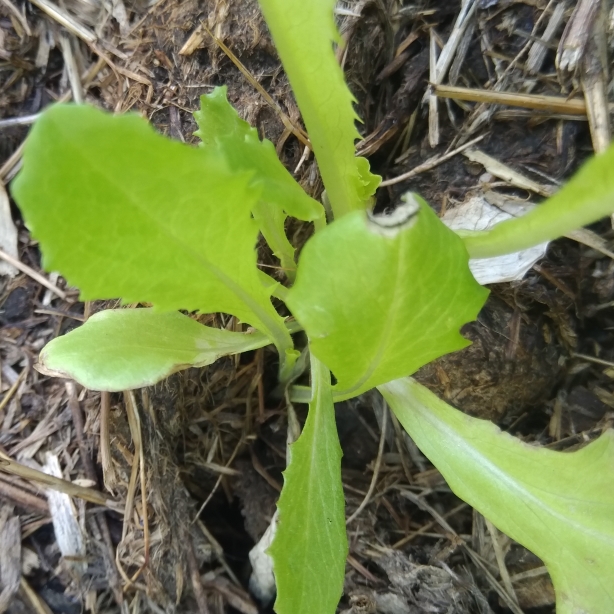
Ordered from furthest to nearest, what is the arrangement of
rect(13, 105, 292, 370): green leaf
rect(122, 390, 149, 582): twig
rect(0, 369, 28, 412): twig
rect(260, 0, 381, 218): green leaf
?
rect(0, 369, 28, 412): twig
rect(122, 390, 149, 582): twig
rect(260, 0, 381, 218): green leaf
rect(13, 105, 292, 370): green leaf

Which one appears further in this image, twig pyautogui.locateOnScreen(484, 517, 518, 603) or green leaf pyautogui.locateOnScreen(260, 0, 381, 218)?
twig pyautogui.locateOnScreen(484, 517, 518, 603)

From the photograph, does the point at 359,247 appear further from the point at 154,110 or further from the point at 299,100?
the point at 154,110

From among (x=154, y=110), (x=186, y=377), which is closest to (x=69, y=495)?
(x=186, y=377)

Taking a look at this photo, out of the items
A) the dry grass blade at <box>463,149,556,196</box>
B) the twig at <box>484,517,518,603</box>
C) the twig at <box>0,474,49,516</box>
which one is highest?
the dry grass blade at <box>463,149,556,196</box>

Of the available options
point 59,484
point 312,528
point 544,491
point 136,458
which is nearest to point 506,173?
point 544,491

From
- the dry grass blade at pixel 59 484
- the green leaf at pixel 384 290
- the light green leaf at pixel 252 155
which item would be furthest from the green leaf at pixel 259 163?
the dry grass blade at pixel 59 484

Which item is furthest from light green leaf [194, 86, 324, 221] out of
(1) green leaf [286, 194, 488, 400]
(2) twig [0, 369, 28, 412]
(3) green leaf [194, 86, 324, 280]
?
(2) twig [0, 369, 28, 412]

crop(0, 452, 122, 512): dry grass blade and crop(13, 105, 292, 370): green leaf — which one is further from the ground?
crop(13, 105, 292, 370): green leaf

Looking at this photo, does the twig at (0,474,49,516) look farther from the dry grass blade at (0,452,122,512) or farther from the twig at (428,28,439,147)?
the twig at (428,28,439,147)

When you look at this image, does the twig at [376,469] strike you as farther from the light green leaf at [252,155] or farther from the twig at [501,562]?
the light green leaf at [252,155]
